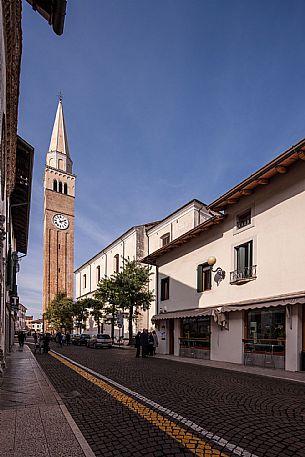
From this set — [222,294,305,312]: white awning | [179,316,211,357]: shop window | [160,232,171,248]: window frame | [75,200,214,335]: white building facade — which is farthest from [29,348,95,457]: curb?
[160,232,171,248]: window frame

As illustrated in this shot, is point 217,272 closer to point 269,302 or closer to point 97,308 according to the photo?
point 269,302

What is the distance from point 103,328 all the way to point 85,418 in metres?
50.9

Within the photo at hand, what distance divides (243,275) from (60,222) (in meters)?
66.3

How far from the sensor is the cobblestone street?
213 inches

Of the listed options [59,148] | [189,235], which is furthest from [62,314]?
[189,235]

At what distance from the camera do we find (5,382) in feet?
37.7

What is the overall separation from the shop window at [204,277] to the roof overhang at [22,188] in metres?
10.3

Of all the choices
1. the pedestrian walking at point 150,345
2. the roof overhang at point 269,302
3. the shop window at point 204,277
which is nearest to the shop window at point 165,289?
the pedestrian walking at point 150,345

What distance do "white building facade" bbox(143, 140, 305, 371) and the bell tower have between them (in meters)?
55.9

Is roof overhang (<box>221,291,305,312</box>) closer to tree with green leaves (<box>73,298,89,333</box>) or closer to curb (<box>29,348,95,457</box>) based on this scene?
curb (<box>29,348,95,457</box>)

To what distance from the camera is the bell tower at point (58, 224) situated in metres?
76.8

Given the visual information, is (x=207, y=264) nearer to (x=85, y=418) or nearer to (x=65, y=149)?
(x=85, y=418)

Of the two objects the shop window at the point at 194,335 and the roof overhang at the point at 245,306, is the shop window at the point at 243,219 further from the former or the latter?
the shop window at the point at 194,335

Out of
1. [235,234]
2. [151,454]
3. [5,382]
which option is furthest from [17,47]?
[235,234]
